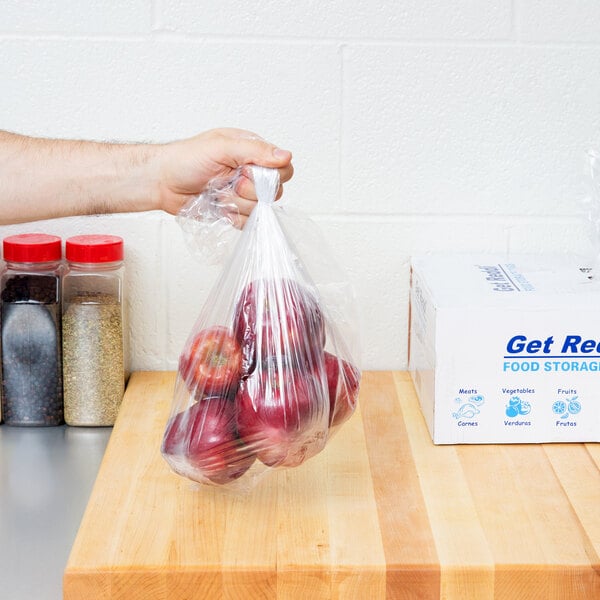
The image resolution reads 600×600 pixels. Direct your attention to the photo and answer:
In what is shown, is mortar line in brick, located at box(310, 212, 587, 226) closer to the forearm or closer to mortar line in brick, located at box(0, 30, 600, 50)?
mortar line in brick, located at box(0, 30, 600, 50)

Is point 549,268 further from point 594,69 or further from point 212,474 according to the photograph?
point 212,474

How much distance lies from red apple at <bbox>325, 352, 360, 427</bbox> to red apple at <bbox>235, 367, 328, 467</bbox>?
4cm

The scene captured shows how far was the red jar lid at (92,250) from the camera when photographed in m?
1.41

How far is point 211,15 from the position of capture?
4.83 ft

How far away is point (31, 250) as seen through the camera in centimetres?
139

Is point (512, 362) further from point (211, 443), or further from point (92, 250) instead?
point (92, 250)

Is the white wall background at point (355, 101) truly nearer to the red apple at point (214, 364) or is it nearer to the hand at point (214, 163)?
the hand at point (214, 163)

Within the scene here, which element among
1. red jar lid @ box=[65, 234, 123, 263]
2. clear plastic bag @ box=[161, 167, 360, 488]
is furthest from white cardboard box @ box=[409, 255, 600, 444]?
red jar lid @ box=[65, 234, 123, 263]

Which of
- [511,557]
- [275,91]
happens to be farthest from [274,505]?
[275,91]

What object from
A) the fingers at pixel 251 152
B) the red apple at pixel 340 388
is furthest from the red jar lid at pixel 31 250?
the red apple at pixel 340 388

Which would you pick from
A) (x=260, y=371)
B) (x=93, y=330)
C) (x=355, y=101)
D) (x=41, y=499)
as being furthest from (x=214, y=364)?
(x=355, y=101)

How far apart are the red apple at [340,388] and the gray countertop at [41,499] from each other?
0.33 m

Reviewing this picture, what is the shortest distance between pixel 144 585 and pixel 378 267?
71 cm

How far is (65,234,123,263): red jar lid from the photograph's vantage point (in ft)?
4.63
